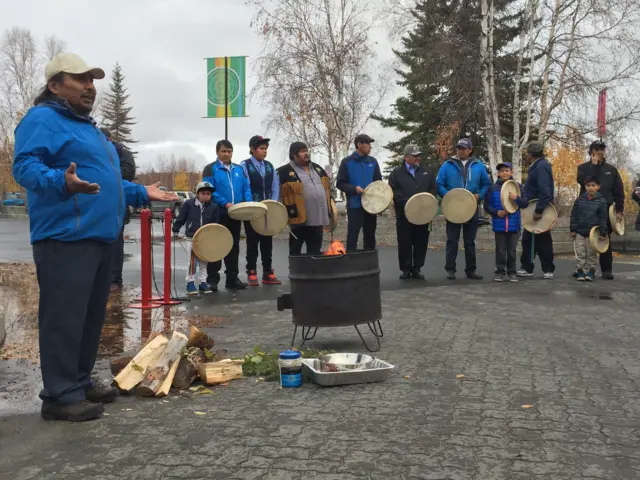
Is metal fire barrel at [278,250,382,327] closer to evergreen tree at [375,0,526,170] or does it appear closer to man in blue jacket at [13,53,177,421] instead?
man in blue jacket at [13,53,177,421]

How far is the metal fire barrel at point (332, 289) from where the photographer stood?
6.02m

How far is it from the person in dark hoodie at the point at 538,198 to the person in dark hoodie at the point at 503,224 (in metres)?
0.32

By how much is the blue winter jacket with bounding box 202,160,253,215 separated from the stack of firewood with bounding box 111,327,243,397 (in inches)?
191

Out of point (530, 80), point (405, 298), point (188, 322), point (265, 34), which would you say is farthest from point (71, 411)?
point (265, 34)

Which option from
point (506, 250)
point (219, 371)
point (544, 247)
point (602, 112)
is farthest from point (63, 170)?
point (602, 112)

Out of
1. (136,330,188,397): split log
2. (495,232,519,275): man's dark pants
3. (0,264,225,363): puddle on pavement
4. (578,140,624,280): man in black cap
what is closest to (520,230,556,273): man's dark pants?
(495,232,519,275): man's dark pants

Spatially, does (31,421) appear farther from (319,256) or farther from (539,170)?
(539,170)

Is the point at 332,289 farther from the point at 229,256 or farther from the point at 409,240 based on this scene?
the point at 409,240

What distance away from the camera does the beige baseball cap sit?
4293 mm

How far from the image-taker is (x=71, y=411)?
14.1 ft

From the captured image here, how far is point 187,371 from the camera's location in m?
5.16

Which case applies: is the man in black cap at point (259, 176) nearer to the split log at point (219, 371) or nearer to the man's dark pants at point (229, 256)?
the man's dark pants at point (229, 256)

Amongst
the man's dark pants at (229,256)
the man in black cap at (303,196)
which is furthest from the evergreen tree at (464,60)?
the man's dark pants at (229,256)

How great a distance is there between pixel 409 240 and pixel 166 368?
710cm
